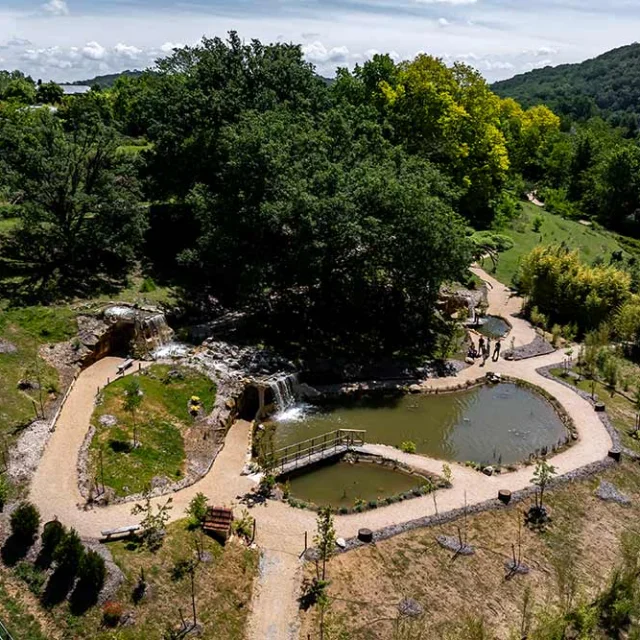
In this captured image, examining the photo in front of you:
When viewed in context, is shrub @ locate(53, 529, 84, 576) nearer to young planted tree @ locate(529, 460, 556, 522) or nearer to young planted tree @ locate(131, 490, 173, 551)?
young planted tree @ locate(131, 490, 173, 551)

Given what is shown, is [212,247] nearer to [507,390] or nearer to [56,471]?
[56,471]

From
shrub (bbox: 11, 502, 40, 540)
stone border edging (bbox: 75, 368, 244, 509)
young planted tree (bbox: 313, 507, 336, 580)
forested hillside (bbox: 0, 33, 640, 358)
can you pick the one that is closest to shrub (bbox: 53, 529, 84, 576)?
shrub (bbox: 11, 502, 40, 540)

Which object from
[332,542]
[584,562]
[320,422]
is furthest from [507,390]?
[332,542]

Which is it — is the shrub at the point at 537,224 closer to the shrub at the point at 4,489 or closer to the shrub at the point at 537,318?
the shrub at the point at 537,318

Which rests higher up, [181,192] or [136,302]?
[181,192]

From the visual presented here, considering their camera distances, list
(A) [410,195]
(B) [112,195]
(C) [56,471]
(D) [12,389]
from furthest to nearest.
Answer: (B) [112,195]
(A) [410,195]
(D) [12,389]
(C) [56,471]

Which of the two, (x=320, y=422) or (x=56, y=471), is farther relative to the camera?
(x=320, y=422)
